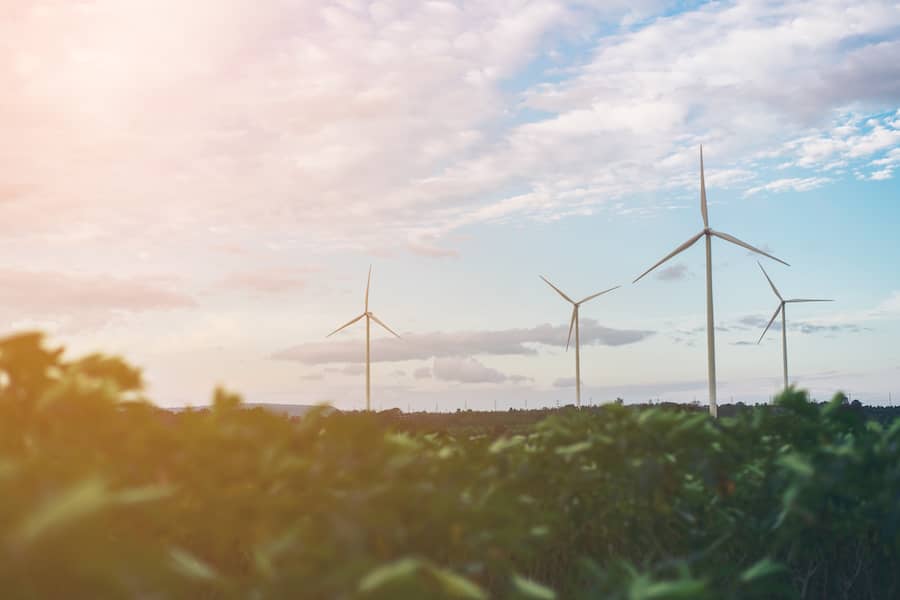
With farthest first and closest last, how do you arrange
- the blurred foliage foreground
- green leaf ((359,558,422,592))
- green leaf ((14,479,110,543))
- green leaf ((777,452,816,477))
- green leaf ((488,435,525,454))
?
green leaf ((488,435,525,454)) < green leaf ((777,452,816,477)) < the blurred foliage foreground < green leaf ((359,558,422,592)) < green leaf ((14,479,110,543))

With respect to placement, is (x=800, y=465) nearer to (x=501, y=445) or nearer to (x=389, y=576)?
(x=501, y=445)

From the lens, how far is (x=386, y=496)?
3.85m

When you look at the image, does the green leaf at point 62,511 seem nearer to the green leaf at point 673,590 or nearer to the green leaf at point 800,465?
the green leaf at point 673,590

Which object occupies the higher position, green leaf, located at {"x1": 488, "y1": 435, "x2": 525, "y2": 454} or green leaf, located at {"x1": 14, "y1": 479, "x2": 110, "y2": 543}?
green leaf, located at {"x1": 14, "y1": 479, "x2": 110, "y2": 543}

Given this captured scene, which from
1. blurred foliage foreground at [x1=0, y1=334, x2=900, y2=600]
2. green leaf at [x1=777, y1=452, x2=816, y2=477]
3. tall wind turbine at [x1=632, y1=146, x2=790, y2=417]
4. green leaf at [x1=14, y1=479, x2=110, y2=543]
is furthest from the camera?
tall wind turbine at [x1=632, y1=146, x2=790, y2=417]

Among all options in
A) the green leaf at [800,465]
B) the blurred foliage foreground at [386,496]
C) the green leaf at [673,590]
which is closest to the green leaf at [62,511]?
the blurred foliage foreground at [386,496]

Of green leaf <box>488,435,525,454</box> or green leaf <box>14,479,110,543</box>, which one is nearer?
green leaf <box>14,479,110,543</box>

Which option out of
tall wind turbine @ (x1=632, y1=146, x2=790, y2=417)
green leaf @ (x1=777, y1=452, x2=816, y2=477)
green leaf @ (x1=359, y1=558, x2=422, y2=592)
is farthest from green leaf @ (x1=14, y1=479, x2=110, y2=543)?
tall wind turbine @ (x1=632, y1=146, x2=790, y2=417)

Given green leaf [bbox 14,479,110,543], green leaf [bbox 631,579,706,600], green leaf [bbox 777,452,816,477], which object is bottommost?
green leaf [bbox 631,579,706,600]

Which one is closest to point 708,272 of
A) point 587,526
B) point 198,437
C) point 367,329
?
point 367,329

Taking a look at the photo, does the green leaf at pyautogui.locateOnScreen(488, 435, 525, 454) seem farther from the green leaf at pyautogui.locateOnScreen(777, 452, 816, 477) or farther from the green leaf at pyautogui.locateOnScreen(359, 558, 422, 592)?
the green leaf at pyautogui.locateOnScreen(359, 558, 422, 592)

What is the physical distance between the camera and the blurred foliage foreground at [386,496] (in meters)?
2.83

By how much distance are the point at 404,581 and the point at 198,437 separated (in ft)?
5.20

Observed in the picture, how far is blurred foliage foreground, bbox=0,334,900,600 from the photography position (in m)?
2.83
